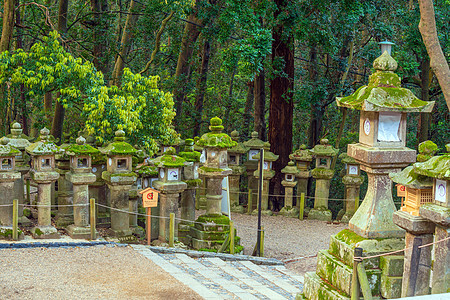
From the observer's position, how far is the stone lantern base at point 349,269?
6211mm

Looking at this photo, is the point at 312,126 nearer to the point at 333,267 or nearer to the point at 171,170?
the point at 171,170

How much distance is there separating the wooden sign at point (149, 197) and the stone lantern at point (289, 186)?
5670 mm

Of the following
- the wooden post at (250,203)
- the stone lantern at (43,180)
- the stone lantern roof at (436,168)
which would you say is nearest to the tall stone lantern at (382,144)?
the stone lantern roof at (436,168)

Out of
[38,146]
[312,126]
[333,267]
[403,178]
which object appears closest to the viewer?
[403,178]

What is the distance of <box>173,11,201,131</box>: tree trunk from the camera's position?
18.9 meters

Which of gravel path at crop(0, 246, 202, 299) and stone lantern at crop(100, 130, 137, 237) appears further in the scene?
stone lantern at crop(100, 130, 137, 237)

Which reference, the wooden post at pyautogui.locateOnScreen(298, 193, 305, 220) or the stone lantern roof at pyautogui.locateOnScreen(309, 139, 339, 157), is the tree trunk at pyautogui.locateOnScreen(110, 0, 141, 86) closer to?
the stone lantern roof at pyautogui.locateOnScreen(309, 139, 339, 157)

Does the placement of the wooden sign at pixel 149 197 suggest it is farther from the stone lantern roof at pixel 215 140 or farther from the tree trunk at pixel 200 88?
the tree trunk at pixel 200 88

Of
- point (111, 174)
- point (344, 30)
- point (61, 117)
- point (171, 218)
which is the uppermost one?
point (344, 30)

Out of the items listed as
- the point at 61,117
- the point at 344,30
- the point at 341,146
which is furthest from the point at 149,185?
the point at 341,146

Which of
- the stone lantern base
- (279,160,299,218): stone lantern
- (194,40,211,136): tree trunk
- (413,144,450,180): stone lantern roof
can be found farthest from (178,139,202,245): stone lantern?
(194,40,211,136): tree trunk

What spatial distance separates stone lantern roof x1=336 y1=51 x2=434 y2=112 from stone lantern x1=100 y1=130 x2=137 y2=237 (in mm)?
5572

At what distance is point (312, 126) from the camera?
19.2 metres

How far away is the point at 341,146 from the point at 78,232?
39.3 feet
